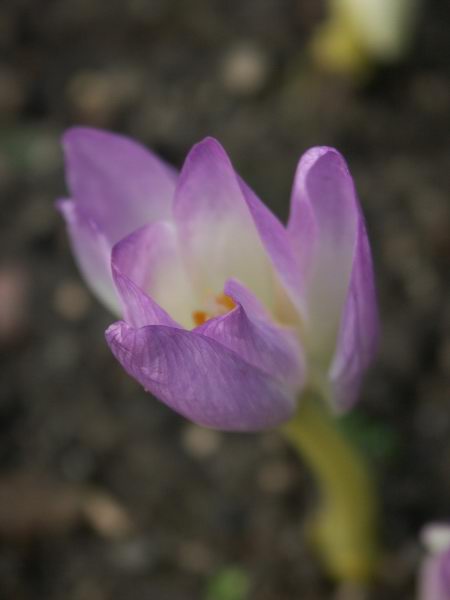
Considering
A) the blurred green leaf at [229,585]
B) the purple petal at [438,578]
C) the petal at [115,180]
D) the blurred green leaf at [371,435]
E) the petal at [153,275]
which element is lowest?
the blurred green leaf at [229,585]

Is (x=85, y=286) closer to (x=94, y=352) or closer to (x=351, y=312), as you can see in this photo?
(x=94, y=352)

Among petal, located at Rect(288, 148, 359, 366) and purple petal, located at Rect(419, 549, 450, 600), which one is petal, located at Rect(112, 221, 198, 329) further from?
purple petal, located at Rect(419, 549, 450, 600)

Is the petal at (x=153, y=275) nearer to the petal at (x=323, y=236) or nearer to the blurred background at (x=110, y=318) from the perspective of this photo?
the petal at (x=323, y=236)

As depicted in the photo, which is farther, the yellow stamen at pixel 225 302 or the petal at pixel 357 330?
the yellow stamen at pixel 225 302

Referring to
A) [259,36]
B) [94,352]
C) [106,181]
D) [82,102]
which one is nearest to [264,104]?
[259,36]

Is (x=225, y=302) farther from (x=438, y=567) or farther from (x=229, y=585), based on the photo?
(x=229, y=585)

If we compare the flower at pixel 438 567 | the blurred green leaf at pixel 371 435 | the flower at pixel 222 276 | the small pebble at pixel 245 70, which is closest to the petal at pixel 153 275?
the flower at pixel 222 276

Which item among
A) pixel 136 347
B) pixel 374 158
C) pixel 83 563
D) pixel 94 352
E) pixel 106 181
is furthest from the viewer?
pixel 374 158
